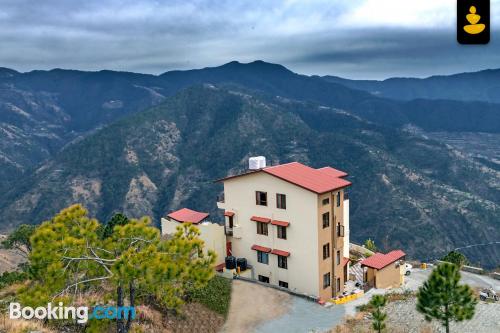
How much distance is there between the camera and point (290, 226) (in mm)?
41781

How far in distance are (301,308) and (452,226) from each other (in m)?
157

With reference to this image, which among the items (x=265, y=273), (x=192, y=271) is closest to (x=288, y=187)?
(x=265, y=273)

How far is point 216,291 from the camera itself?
38.5m

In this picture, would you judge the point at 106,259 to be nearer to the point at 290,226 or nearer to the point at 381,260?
the point at 290,226

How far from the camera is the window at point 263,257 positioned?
4403 cm

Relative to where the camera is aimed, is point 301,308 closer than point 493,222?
Yes

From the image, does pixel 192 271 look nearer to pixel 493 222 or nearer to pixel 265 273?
pixel 265 273

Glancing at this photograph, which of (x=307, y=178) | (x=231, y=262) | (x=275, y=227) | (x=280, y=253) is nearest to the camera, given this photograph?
(x=280, y=253)

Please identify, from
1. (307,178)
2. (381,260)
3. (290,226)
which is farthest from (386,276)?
(307,178)

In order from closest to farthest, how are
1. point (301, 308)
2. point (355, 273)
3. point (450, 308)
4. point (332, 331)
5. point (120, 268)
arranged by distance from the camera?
1. point (120, 268)
2. point (450, 308)
3. point (332, 331)
4. point (301, 308)
5. point (355, 273)

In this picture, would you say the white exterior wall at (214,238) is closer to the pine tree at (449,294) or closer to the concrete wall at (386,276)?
the concrete wall at (386,276)

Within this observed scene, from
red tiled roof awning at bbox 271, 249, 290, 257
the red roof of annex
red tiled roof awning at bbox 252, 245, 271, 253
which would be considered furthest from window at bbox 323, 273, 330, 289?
the red roof of annex
